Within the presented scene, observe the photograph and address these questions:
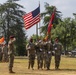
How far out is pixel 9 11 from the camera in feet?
217

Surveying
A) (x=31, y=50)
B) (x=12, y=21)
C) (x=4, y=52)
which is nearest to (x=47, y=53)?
(x=31, y=50)

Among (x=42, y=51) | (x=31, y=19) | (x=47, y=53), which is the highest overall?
(x=31, y=19)

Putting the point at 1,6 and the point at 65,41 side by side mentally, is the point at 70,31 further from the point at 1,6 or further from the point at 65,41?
the point at 1,6

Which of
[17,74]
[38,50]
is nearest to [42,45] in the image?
[38,50]

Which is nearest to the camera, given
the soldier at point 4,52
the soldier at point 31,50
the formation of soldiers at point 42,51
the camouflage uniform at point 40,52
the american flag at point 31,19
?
the soldier at point 31,50

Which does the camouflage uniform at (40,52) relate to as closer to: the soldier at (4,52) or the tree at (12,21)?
the soldier at (4,52)

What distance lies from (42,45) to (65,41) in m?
44.7

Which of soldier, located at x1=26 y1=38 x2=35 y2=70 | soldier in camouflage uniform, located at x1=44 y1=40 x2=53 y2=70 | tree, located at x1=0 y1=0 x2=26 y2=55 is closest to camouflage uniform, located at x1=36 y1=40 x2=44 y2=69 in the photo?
soldier in camouflage uniform, located at x1=44 y1=40 x2=53 y2=70

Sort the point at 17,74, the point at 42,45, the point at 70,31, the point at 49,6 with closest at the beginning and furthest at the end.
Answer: the point at 17,74 < the point at 42,45 < the point at 70,31 < the point at 49,6

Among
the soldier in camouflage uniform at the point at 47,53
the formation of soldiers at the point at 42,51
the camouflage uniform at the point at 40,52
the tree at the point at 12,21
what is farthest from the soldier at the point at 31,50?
the tree at the point at 12,21

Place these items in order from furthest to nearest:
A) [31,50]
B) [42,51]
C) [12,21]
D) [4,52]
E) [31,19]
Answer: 1. [12,21]
2. [4,52]
3. [31,19]
4. [42,51]
5. [31,50]

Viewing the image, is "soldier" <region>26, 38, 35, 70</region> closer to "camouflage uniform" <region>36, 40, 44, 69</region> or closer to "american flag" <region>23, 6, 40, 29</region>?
"camouflage uniform" <region>36, 40, 44, 69</region>

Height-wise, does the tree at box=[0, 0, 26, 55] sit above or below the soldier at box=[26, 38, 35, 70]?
above

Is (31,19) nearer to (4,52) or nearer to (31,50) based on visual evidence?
(31,50)
